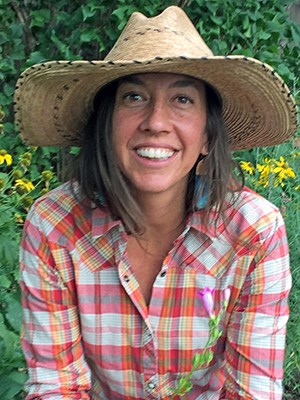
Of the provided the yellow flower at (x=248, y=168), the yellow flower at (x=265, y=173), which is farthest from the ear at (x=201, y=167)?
the yellow flower at (x=248, y=168)

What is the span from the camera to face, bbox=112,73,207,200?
157 centimetres

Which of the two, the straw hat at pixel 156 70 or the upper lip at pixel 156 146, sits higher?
the straw hat at pixel 156 70

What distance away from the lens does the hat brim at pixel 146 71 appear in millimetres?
1534

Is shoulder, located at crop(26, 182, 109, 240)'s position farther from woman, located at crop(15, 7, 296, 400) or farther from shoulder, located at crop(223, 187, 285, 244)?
shoulder, located at crop(223, 187, 285, 244)

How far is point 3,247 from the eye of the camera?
6.46 ft

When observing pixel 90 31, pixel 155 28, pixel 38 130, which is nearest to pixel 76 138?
pixel 38 130

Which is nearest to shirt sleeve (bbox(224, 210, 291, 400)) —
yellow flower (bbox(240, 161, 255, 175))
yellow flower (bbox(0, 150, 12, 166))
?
yellow flower (bbox(0, 150, 12, 166))

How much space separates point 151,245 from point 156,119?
34 cm

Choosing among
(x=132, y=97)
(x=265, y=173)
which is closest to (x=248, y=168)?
(x=265, y=173)

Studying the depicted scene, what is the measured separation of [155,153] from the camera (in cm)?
157

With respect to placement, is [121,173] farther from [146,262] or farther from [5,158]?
[5,158]

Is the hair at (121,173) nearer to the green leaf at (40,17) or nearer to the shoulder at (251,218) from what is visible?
the shoulder at (251,218)

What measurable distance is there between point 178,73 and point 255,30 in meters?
1.98

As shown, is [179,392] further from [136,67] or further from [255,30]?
[255,30]
